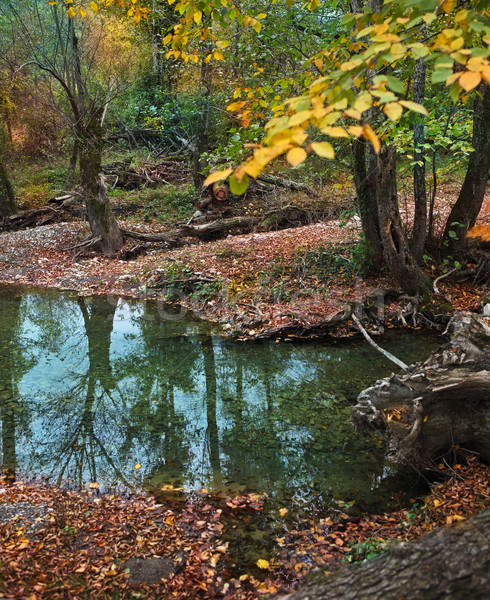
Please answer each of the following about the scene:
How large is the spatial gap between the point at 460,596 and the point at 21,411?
5.26 m

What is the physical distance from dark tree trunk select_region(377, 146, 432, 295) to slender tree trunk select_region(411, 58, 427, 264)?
432 millimetres

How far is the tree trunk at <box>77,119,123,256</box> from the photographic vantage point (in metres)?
12.2

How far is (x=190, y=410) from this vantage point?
5770mm

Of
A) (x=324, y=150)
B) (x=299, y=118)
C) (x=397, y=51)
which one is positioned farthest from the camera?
(x=397, y=51)

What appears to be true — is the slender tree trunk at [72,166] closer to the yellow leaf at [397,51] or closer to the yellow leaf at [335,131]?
the yellow leaf at [397,51]

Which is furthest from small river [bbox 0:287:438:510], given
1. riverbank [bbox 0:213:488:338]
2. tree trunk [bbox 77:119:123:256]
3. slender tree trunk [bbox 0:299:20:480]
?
tree trunk [bbox 77:119:123:256]

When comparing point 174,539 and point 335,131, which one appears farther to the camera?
point 174,539

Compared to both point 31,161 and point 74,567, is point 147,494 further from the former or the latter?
point 31,161

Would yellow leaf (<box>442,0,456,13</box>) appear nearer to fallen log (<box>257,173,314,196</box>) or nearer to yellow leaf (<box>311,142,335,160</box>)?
yellow leaf (<box>311,142,335,160</box>)

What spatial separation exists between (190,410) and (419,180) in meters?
5.58

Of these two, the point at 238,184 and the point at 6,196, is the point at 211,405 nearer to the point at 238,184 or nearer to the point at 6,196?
the point at 238,184

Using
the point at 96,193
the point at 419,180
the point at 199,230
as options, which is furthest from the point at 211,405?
the point at 96,193

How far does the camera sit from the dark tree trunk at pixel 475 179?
7.91 metres

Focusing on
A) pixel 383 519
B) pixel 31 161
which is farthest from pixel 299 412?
pixel 31 161
